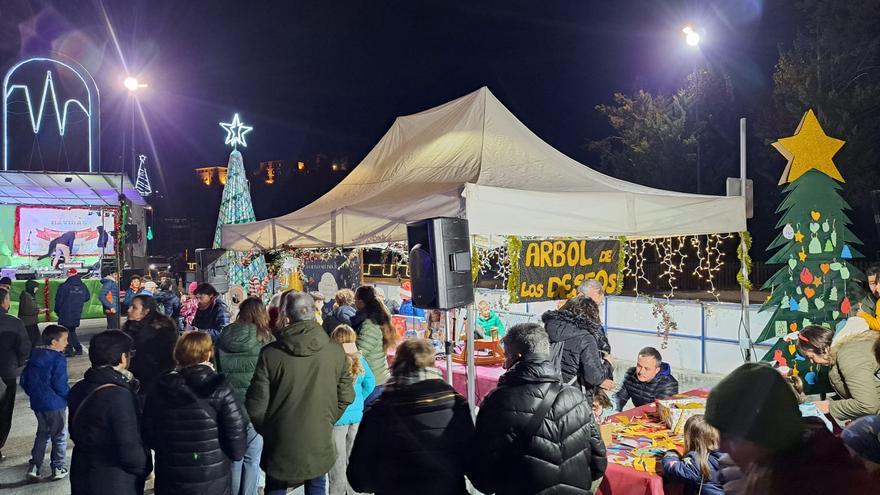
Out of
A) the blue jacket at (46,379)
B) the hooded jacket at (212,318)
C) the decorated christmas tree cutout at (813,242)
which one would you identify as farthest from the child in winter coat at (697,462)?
the blue jacket at (46,379)

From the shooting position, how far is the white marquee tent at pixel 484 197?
19.2ft

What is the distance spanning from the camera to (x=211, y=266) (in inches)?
434

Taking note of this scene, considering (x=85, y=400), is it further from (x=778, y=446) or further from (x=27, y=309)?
(x=27, y=309)

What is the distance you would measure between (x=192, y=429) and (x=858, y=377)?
14.9ft

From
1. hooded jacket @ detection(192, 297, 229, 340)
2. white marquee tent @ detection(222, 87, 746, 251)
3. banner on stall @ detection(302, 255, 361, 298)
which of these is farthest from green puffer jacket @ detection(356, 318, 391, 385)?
banner on stall @ detection(302, 255, 361, 298)

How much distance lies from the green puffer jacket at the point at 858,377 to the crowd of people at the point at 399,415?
0.4 inches

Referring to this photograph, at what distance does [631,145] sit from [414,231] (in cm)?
2553

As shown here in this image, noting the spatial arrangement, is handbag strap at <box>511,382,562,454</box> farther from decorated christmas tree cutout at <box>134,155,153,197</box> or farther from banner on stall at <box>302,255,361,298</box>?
decorated christmas tree cutout at <box>134,155,153,197</box>

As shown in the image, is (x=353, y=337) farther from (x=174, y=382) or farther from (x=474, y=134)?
(x=474, y=134)

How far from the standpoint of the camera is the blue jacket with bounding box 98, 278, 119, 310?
539 inches

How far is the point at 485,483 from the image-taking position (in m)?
3.04

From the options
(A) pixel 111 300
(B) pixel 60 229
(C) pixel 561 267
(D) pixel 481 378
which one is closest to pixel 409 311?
(D) pixel 481 378

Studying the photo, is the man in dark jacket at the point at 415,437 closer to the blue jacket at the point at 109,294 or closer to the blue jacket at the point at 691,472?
the blue jacket at the point at 691,472

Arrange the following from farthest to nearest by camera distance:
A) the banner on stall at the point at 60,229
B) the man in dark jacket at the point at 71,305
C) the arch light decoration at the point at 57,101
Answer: the arch light decoration at the point at 57,101 < the banner on stall at the point at 60,229 < the man in dark jacket at the point at 71,305
